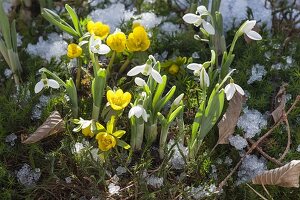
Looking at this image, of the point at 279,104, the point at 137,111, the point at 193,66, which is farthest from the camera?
the point at 279,104

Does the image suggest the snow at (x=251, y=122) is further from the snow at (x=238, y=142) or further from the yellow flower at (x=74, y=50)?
the yellow flower at (x=74, y=50)

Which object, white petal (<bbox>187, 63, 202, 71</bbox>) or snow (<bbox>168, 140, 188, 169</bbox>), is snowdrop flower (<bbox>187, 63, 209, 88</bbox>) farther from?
snow (<bbox>168, 140, 188, 169</bbox>)

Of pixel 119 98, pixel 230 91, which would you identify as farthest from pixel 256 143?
pixel 119 98

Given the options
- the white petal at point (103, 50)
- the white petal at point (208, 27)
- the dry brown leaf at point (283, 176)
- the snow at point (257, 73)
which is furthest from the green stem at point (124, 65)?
the dry brown leaf at point (283, 176)

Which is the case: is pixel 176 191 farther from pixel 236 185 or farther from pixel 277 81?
pixel 277 81

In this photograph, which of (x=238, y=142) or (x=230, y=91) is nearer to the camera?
(x=230, y=91)

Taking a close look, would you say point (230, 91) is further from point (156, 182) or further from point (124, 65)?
point (124, 65)

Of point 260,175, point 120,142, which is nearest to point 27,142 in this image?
point 120,142
